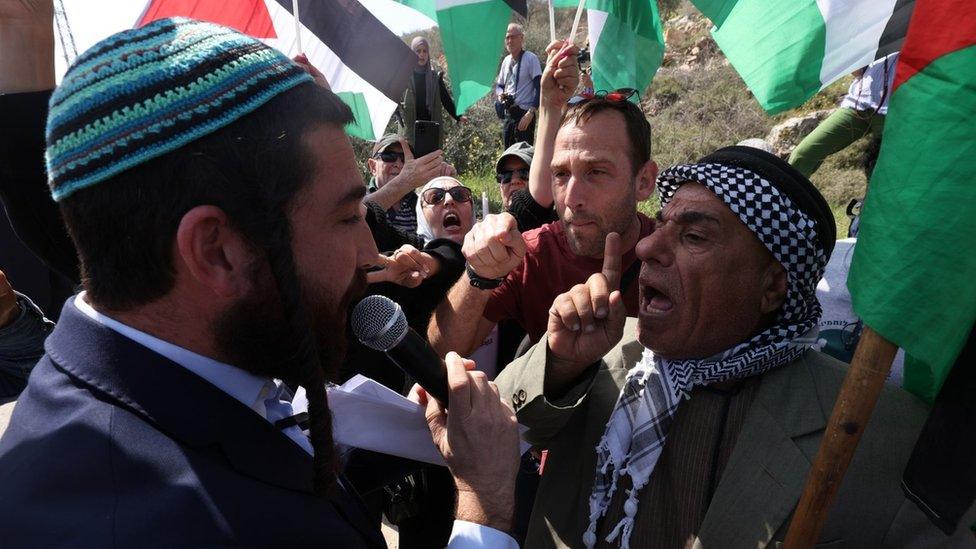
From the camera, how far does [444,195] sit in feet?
12.6

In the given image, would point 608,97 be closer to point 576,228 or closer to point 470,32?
point 576,228

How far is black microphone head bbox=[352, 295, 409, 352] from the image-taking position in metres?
1.50

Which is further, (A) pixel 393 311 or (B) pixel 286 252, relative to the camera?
(A) pixel 393 311

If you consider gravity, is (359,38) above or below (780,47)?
below

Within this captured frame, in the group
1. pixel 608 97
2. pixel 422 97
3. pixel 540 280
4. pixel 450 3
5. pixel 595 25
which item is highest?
pixel 450 3

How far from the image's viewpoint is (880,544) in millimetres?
1504

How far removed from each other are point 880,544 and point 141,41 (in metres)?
1.85

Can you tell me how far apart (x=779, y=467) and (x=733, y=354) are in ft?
1.03

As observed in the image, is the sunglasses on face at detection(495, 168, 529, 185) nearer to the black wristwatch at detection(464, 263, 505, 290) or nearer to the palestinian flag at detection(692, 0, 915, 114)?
the palestinian flag at detection(692, 0, 915, 114)

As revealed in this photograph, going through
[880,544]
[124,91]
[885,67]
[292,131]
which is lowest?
[880,544]

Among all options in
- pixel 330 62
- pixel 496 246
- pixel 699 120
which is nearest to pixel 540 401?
pixel 496 246

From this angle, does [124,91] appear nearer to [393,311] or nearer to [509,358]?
[393,311]

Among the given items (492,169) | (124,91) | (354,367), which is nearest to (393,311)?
(124,91)

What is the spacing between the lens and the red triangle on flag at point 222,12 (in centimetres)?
335
